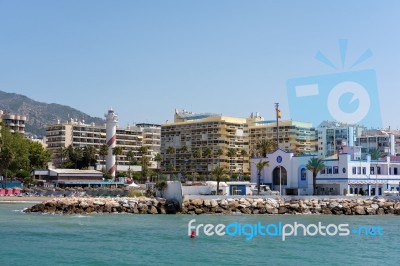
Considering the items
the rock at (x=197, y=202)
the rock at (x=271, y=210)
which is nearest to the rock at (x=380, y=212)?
the rock at (x=271, y=210)

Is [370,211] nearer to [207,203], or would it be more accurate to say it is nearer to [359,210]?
[359,210]

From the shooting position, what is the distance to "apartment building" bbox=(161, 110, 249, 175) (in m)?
134

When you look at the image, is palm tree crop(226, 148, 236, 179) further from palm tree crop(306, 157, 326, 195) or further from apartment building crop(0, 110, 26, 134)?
palm tree crop(306, 157, 326, 195)

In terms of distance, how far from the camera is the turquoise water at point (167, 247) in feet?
88.1

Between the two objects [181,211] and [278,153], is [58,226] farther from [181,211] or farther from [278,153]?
[278,153]

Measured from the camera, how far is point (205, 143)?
13725 cm

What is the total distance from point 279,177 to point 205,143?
66739mm

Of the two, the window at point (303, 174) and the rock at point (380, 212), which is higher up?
the window at point (303, 174)

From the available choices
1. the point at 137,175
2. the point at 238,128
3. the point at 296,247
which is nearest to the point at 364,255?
the point at 296,247

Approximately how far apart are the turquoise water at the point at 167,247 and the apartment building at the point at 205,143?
296 feet

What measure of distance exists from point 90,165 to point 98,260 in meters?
107

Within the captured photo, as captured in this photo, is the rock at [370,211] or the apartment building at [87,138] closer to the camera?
the rock at [370,211]

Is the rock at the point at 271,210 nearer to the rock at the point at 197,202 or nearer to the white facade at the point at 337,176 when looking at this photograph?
the rock at the point at 197,202

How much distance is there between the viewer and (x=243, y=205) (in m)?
57.1
